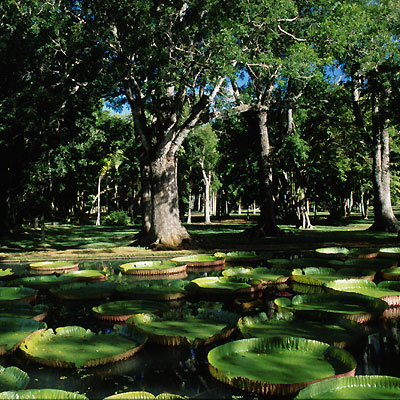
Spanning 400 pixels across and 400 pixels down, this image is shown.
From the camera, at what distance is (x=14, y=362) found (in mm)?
3799

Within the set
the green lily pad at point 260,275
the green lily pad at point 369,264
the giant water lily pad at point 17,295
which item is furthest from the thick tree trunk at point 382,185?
the giant water lily pad at point 17,295

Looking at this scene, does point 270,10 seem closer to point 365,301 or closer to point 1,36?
point 365,301

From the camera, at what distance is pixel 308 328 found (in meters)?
4.40

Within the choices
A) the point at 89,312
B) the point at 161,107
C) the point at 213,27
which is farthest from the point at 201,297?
the point at 161,107

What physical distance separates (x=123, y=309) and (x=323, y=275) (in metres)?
3.77

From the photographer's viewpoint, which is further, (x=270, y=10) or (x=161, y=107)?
(x=161, y=107)

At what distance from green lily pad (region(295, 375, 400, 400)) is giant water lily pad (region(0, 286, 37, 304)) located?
472 cm

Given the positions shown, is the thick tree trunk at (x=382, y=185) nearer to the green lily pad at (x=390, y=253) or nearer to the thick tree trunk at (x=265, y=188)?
the thick tree trunk at (x=265, y=188)

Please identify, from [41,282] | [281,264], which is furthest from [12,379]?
[281,264]

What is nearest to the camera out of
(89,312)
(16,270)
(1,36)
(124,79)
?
(89,312)

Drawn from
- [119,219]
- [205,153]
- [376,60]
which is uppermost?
[376,60]

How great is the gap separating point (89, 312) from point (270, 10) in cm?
971

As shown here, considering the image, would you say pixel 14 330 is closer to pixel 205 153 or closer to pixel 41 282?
pixel 41 282

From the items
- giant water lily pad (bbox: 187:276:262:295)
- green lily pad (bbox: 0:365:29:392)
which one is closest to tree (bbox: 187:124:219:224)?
giant water lily pad (bbox: 187:276:262:295)
